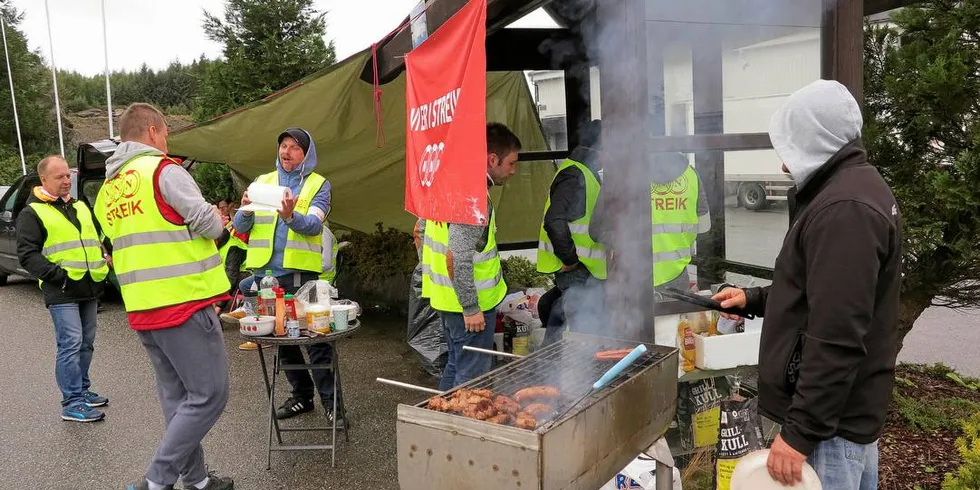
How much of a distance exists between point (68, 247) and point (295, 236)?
6.60 feet

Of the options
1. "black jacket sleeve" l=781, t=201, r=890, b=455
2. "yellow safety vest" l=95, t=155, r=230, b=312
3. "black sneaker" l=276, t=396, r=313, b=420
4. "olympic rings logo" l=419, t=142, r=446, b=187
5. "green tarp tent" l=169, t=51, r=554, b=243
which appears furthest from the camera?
"green tarp tent" l=169, t=51, r=554, b=243

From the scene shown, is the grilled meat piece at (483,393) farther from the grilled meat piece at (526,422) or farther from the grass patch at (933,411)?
the grass patch at (933,411)

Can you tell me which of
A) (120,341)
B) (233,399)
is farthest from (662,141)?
(120,341)

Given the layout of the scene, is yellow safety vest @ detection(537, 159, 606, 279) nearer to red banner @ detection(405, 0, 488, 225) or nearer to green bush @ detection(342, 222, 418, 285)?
red banner @ detection(405, 0, 488, 225)

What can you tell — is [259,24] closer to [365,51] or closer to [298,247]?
[365,51]

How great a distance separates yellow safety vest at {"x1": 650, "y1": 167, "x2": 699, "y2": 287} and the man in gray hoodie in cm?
173

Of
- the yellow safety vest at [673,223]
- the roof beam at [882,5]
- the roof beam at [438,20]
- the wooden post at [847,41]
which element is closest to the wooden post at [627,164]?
the roof beam at [438,20]

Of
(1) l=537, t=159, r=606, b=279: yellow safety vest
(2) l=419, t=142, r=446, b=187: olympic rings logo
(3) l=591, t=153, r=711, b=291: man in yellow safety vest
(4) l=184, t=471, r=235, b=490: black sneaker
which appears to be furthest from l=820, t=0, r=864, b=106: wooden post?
(4) l=184, t=471, r=235, b=490: black sneaker

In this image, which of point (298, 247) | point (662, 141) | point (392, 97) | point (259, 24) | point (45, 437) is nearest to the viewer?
point (662, 141)

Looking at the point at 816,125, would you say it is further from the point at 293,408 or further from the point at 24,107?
the point at 24,107

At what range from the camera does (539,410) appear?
90.6 inches

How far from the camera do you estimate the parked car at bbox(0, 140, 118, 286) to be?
342 inches

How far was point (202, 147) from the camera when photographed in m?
7.08

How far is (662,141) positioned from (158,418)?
4.24 metres
